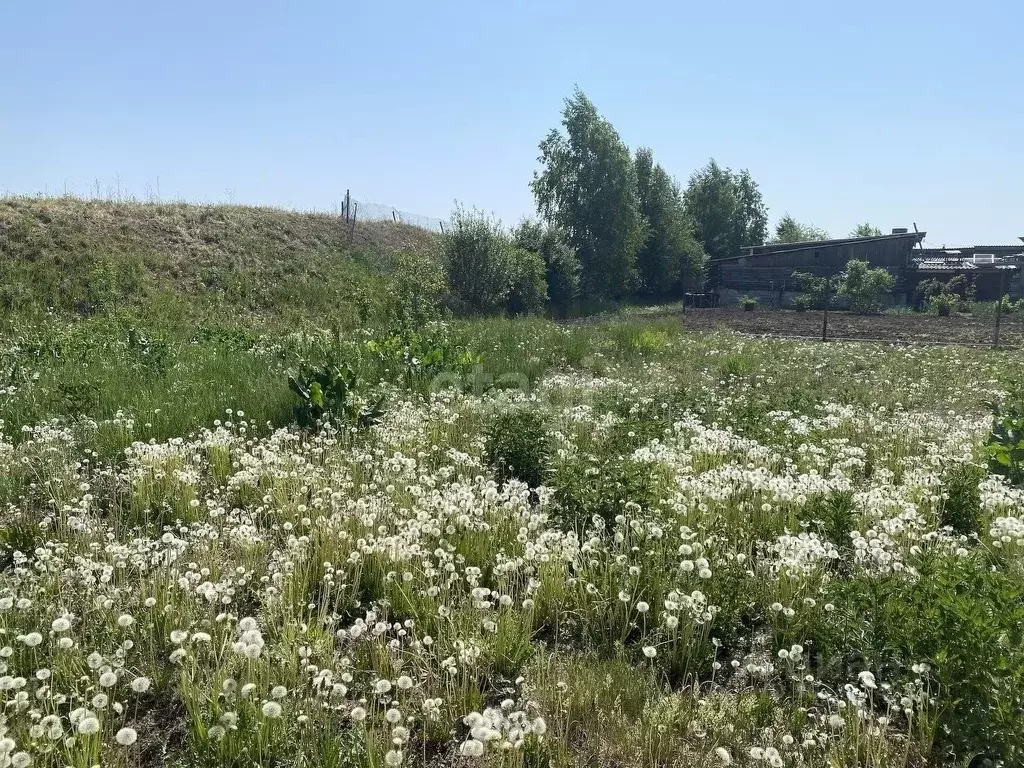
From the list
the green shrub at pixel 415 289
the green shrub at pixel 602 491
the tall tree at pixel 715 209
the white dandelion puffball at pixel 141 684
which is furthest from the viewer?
the tall tree at pixel 715 209

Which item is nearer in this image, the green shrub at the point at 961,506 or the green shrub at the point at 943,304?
the green shrub at the point at 961,506

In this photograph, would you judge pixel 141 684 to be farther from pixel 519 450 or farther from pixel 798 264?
pixel 798 264

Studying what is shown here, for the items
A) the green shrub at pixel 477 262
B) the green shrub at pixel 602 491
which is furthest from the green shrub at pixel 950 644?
the green shrub at pixel 477 262

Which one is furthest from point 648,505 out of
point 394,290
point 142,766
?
point 394,290

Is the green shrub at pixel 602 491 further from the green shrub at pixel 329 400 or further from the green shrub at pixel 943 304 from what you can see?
the green shrub at pixel 943 304

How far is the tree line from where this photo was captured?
29922 millimetres

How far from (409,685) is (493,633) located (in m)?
0.89

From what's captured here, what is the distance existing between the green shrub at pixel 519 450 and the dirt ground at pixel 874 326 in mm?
16970

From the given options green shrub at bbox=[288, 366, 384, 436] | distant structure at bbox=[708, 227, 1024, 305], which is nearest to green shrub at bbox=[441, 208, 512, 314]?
distant structure at bbox=[708, 227, 1024, 305]

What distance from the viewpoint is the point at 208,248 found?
2717cm

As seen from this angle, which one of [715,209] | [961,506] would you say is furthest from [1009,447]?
[715,209]

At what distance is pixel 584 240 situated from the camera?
133 feet

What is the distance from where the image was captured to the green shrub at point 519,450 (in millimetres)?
6727

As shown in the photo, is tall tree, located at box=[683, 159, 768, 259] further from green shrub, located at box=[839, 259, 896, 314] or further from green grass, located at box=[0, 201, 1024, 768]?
green grass, located at box=[0, 201, 1024, 768]
